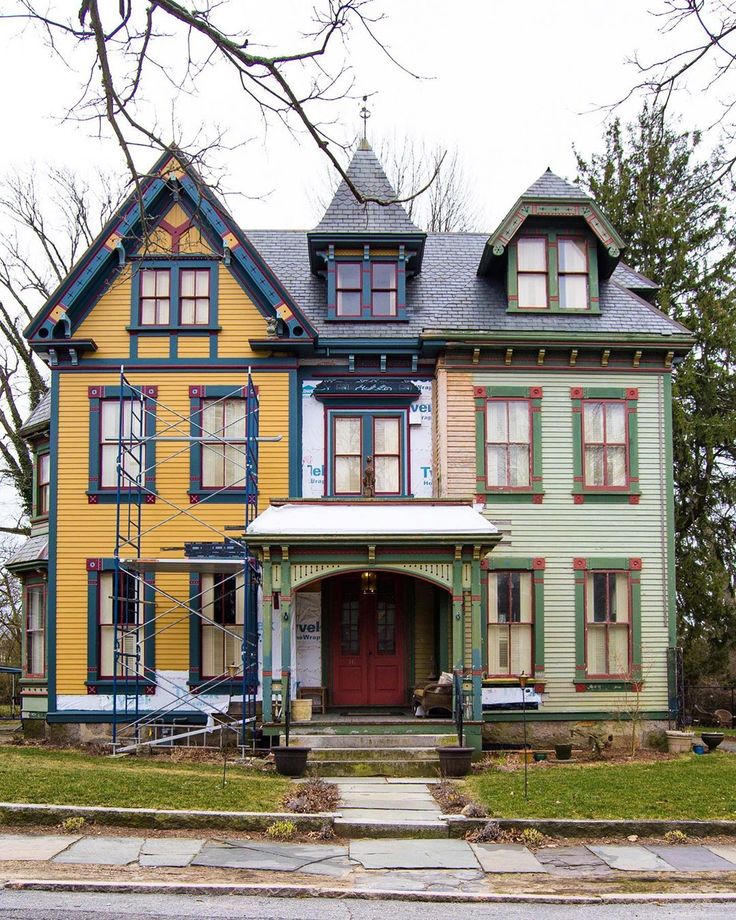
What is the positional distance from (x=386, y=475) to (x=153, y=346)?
513cm

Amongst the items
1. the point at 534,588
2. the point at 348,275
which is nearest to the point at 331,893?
the point at 534,588

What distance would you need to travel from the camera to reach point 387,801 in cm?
1390

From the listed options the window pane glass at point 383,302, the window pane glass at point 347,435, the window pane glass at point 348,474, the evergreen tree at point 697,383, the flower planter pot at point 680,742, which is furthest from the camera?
the evergreen tree at point 697,383

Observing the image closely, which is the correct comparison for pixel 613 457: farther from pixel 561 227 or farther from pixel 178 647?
pixel 178 647

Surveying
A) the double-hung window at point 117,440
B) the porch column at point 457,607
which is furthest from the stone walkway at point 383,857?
the double-hung window at point 117,440

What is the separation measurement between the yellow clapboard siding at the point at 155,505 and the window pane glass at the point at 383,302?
247 centimetres

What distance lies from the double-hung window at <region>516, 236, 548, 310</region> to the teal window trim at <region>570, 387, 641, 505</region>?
2004 millimetres

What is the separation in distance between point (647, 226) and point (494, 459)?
12267 mm

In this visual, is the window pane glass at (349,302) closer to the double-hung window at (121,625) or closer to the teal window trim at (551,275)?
the teal window trim at (551,275)

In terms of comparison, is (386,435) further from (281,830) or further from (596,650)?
(281,830)

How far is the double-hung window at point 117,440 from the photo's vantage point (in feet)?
68.1

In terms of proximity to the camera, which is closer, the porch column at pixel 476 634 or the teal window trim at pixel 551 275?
the porch column at pixel 476 634

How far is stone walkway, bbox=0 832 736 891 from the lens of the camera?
406 inches

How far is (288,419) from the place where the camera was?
822 inches
